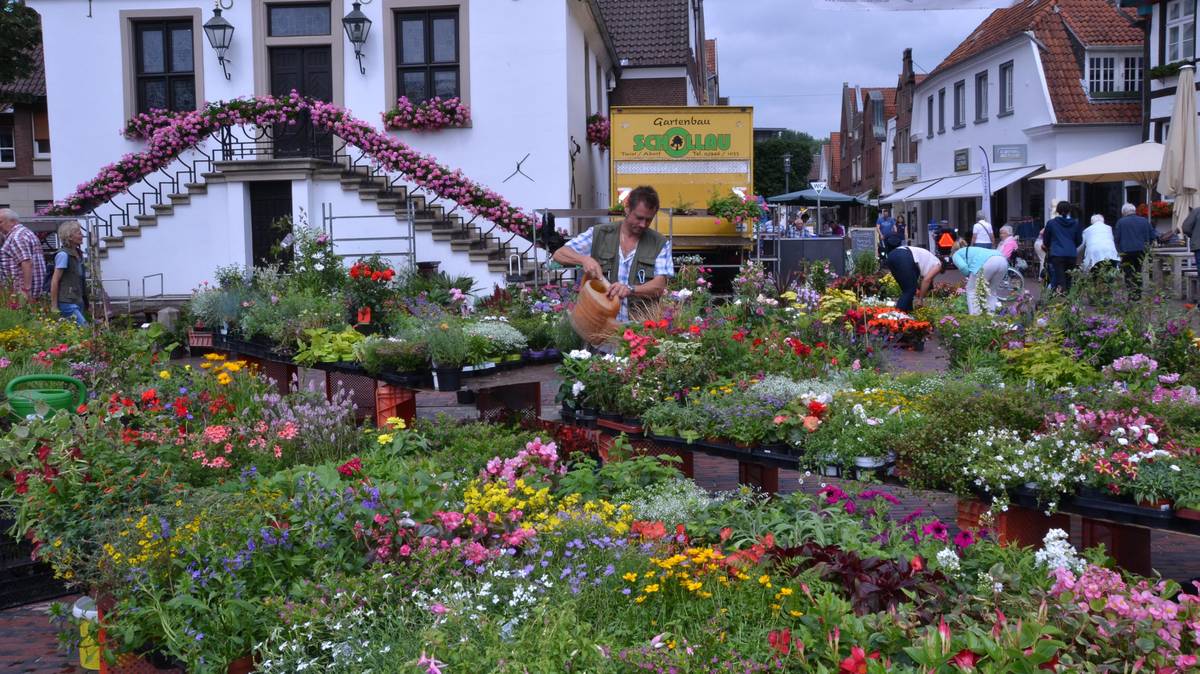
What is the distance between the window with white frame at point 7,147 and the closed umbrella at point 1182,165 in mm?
36953

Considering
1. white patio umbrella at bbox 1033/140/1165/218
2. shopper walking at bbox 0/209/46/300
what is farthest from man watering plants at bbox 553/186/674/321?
white patio umbrella at bbox 1033/140/1165/218

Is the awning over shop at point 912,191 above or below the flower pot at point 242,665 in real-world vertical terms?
above

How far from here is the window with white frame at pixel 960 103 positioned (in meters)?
40.4

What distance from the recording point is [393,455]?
568 centimetres

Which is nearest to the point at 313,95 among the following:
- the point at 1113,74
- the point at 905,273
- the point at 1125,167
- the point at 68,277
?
the point at 68,277

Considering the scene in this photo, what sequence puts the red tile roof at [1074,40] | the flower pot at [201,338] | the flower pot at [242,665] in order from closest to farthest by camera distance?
the flower pot at [242,665] → the flower pot at [201,338] → the red tile roof at [1074,40]

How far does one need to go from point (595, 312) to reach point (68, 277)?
7.56m

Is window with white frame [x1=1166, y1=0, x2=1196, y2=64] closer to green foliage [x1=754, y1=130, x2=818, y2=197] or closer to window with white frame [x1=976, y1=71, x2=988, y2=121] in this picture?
window with white frame [x1=976, y1=71, x2=988, y2=121]

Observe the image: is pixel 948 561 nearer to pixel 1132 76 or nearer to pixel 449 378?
pixel 449 378

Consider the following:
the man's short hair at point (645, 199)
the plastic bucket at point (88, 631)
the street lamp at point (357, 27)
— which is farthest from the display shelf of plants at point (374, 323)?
the street lamp at point (357, 27)

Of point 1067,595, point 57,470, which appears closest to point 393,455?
point 57,470

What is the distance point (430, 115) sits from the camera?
766 inches

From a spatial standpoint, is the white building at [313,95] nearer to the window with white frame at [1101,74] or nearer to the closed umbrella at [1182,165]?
the closed umbrella at [1182,165]

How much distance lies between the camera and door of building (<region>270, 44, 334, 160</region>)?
20.2 m
